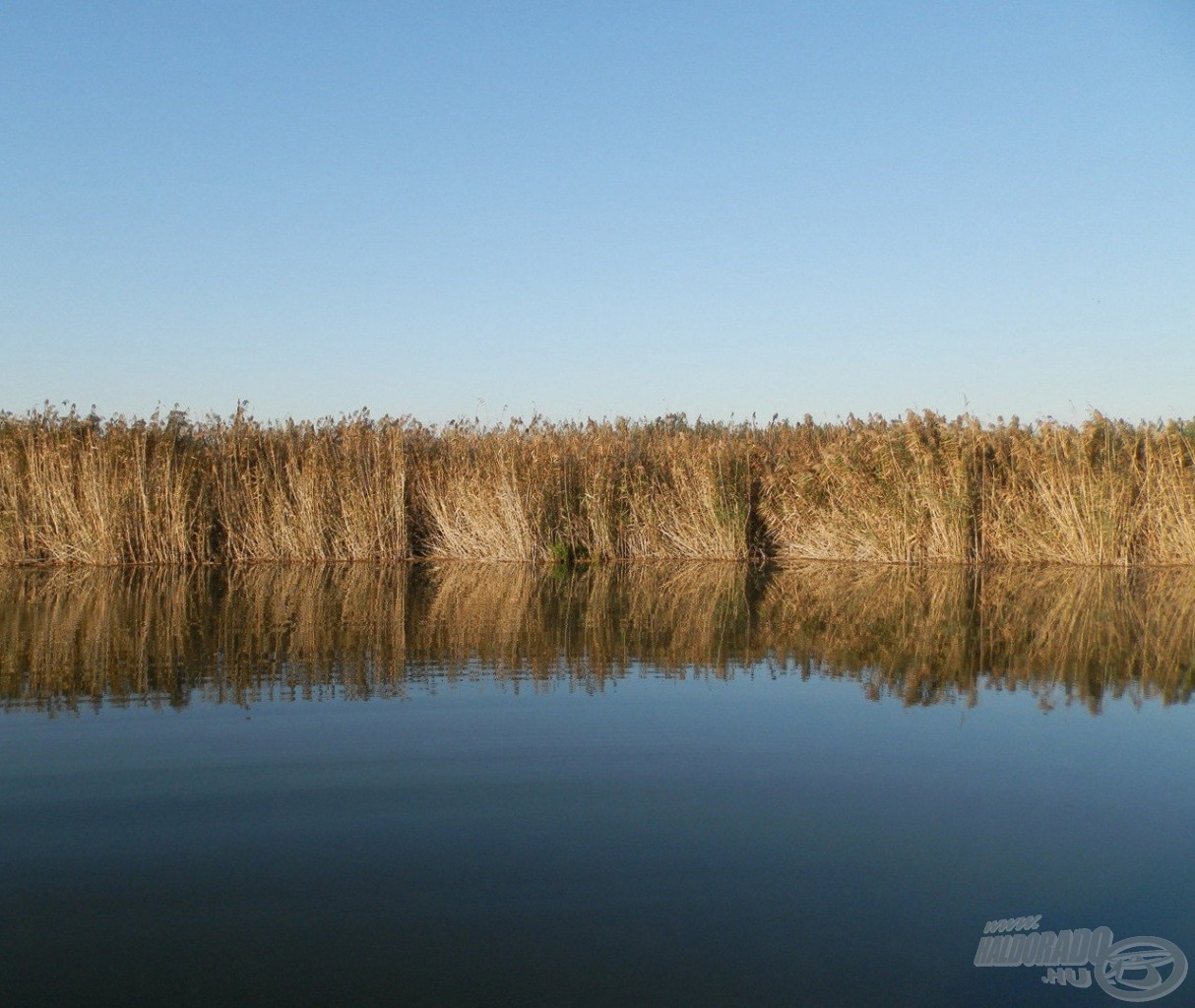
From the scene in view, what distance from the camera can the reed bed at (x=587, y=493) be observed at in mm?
14547

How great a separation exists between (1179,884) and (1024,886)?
0.45 meters

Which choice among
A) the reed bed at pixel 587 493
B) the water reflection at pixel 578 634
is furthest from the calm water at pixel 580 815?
the reed bed at pixel 587 493

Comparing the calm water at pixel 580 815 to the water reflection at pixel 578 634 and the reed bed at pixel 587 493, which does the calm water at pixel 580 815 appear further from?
the reed bed at pixel 587 493

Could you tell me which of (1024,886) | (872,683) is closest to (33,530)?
(872,683)

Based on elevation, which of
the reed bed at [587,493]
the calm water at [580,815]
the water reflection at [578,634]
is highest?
the reed bed at [587,493]

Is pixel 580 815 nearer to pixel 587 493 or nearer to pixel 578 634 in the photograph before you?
pixel 578 634

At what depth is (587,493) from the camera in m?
16.4

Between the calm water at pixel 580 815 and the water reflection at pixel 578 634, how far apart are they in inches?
2.3

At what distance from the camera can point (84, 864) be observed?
350 centimetres

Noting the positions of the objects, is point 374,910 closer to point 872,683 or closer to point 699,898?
point 699,898

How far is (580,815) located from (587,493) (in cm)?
1239

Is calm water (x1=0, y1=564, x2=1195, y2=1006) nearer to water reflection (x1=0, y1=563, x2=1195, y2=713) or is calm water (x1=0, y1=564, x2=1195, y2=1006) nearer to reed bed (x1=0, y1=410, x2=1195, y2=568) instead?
water reflection (x1=0, y1=563, x2=1195, y2=713)

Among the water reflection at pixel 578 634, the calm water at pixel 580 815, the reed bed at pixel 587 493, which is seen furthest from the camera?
the reed bed at pixel 587 493

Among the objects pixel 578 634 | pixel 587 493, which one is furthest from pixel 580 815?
pixel 587 493
